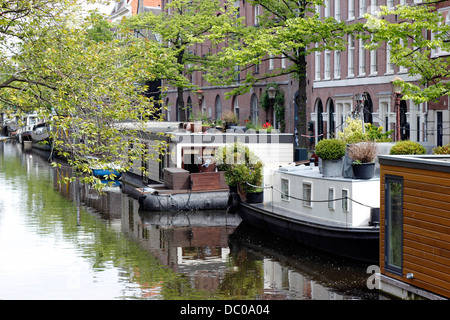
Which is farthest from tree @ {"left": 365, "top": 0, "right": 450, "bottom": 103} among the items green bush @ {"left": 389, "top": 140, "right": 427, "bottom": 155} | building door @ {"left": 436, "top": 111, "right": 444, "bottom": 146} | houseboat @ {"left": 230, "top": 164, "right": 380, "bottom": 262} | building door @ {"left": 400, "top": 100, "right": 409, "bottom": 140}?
building door @ {"left": 400, "top": 100, "right": 409, "bottom": 140}

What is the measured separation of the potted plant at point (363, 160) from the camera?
20.2m

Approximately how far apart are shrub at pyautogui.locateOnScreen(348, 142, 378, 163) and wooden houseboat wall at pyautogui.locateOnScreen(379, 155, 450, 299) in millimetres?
4621

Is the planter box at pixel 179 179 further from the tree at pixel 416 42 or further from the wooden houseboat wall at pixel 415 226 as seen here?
the wooden houseboat wall at pixel 415 226

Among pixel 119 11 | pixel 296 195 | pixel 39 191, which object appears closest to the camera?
pixel 296 195

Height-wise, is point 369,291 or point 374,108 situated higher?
point 374,108

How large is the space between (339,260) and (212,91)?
5005cm

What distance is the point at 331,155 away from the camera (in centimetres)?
2148

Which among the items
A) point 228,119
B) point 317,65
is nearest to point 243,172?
point 228,119

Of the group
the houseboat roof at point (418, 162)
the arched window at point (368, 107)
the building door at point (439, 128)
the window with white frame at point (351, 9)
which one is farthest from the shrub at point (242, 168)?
the window with white frame at point (351, 9)

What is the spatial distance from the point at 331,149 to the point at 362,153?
4.19ft
